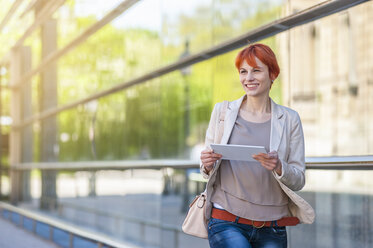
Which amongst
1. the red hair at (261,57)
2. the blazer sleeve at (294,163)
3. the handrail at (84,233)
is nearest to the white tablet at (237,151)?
the blazer sleeve at (294,163)

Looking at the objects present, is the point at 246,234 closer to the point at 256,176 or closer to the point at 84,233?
the point at 256,176

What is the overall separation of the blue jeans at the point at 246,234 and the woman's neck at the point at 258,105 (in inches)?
22.5

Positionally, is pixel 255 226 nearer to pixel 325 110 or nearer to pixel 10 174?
pixel 325 110

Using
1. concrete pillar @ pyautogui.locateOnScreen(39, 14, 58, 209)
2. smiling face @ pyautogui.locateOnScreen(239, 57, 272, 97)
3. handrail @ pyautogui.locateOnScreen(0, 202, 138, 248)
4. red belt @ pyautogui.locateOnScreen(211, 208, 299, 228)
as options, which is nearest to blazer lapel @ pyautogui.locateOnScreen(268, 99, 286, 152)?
smiling face @ pyautogui.locateOnScreen(239, 57, 272, 97)

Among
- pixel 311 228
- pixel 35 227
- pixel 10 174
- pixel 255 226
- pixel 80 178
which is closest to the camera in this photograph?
pixel 255 226

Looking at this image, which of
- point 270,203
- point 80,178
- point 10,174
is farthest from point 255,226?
point 10,174

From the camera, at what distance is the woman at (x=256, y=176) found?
9.99ft

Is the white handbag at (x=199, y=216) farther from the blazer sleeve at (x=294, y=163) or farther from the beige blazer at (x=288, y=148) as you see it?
the blazer sleeve at (x=294, y=163)

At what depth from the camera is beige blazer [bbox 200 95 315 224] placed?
301 centimetres

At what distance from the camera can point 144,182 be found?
8820mm

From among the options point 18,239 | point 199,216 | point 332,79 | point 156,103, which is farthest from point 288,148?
point 18,239

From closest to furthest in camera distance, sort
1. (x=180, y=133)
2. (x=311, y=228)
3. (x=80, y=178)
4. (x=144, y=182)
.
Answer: (x=311, y=228) < (x=180, y=133) < (x=144, y=182) < (x=80, y=178)

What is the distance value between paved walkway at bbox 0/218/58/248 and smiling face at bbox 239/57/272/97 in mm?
6299

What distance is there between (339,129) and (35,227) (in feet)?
20.5
